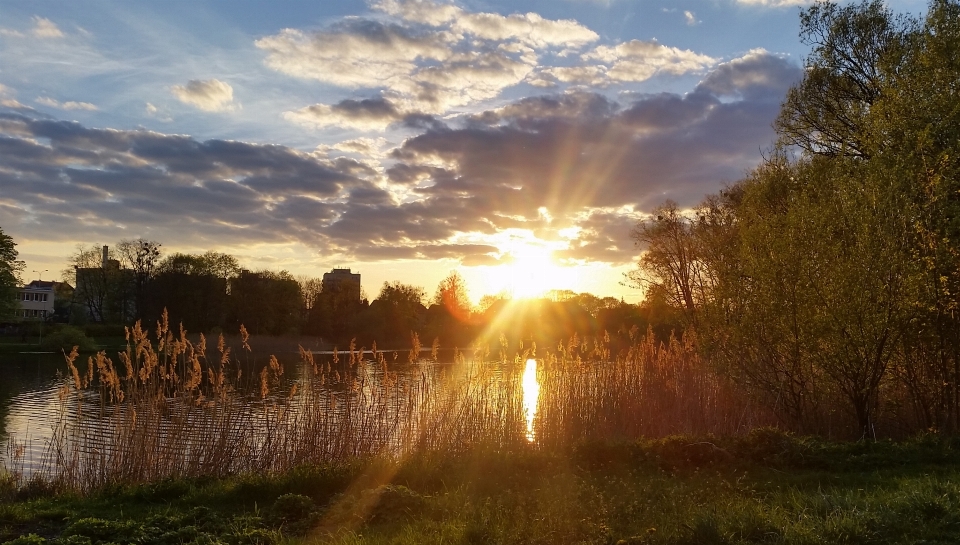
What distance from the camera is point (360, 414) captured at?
460 inches

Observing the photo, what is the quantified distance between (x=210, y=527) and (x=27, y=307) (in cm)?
10868

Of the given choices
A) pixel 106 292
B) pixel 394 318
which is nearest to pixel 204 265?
pixel 106 292

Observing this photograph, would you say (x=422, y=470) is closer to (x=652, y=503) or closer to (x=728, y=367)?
(x=652, y=503)

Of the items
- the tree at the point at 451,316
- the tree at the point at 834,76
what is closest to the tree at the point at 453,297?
the tree at the point at 451,316

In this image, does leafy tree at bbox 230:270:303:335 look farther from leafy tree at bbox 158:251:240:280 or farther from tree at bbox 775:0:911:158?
tree at bbox 775:0:911:158

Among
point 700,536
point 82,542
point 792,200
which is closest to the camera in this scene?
point 700,536

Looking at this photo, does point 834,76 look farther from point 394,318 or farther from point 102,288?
point 102,288

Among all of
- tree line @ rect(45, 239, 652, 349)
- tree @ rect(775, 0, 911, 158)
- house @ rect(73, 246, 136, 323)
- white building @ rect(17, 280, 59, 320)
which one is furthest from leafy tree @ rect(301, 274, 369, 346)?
white building @ rect(17, 280, 59, 320)

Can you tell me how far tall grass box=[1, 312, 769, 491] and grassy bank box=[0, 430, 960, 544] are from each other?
1.22 m

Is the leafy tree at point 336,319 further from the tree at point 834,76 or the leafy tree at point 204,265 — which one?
A: the tree at point 834,76

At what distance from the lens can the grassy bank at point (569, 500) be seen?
561cm

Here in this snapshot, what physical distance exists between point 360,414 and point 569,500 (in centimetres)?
575

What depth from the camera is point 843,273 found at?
12.2 metres

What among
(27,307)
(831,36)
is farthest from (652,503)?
(27,307)
